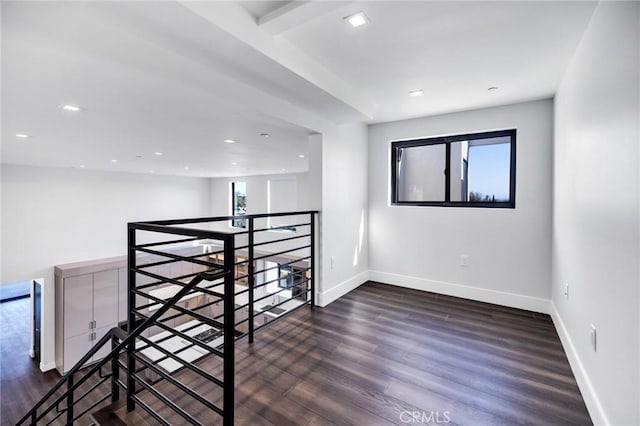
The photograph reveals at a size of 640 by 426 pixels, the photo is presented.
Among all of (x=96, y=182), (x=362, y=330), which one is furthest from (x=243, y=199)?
(x=362, y=330)

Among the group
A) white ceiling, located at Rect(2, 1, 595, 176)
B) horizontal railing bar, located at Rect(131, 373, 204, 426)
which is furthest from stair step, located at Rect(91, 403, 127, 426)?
white ceiling, located at Rect(2, 1, 595, 176)

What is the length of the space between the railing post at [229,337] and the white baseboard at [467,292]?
125 inches

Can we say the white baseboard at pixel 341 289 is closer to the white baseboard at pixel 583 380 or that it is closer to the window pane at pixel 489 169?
the window pane at pixel 489 169

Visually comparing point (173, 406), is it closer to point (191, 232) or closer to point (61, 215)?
point (191, 232)

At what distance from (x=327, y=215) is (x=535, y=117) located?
257cm

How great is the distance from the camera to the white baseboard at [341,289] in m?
3.39

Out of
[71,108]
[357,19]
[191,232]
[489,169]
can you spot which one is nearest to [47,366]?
[71,108]

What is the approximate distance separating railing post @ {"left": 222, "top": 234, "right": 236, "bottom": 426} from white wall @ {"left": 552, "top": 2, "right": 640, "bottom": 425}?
5.32ft

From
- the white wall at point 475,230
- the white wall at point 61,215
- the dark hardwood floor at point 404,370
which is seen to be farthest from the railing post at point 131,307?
the white wall at point 61,215

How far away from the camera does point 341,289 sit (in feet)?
12.2

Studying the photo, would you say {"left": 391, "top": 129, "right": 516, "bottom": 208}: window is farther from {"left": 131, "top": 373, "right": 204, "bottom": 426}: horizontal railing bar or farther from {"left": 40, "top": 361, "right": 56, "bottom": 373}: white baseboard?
{"left": 40, "top": 361, "right": 56, "bottom": 373}: white baseboard

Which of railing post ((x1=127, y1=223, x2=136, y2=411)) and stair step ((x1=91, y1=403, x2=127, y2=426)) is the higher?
railing post ((x1=127, y1=223, x2=136, y2=411))

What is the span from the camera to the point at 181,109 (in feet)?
8.82

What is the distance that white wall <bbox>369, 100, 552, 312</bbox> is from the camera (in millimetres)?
3162
